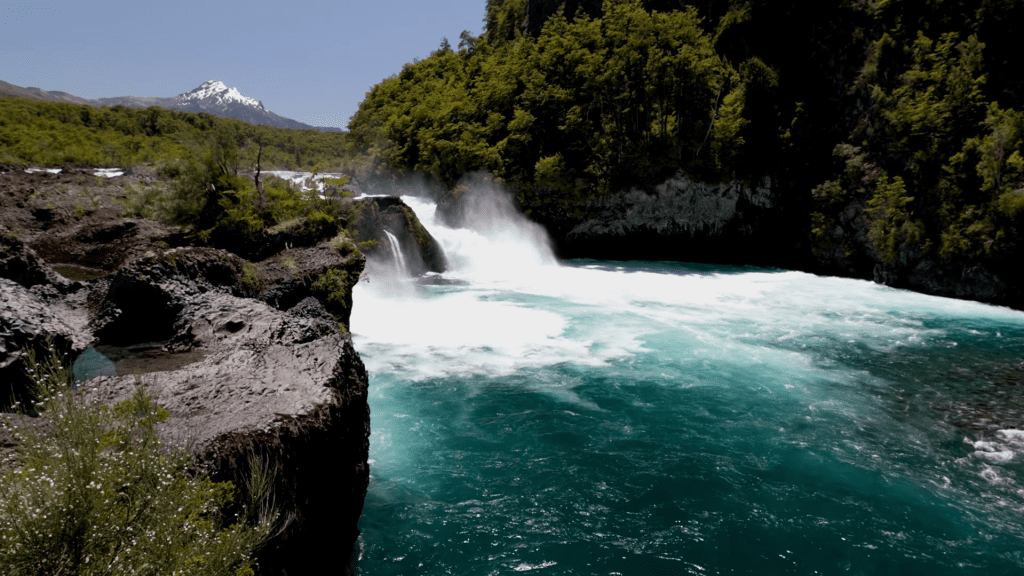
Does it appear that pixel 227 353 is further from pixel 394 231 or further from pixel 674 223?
pixel 674 223

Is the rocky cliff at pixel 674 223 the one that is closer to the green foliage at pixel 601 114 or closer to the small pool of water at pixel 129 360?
the green foliage at pixel 601 114

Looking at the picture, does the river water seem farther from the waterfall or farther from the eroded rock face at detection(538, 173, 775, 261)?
the eroded rock face at detection(538, 173, 775, 261)

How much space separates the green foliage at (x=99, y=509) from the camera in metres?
2.17

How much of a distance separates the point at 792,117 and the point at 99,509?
36.9 metres

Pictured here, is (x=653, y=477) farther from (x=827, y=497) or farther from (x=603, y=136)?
(x=603, y=136)

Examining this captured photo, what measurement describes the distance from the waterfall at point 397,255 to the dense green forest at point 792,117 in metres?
12.6

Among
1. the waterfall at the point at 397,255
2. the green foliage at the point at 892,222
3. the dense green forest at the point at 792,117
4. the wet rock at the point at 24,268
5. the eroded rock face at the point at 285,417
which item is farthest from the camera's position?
the green foliage at the point at 892,222

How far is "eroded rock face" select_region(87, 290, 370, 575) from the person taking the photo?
407 centimetres

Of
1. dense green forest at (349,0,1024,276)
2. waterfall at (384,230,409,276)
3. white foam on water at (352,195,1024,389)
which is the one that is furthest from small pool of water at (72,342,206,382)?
dense green forest at (349,0,1024,276)

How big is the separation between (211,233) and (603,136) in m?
26.0

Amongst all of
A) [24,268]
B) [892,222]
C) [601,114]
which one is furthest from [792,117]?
[24,268]

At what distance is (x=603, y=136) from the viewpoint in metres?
32.1

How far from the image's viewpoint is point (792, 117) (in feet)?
101

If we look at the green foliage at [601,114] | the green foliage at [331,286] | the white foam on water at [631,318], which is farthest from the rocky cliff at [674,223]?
the green foliage at [331,286]
